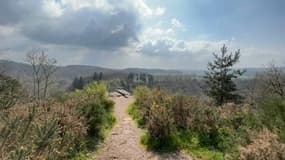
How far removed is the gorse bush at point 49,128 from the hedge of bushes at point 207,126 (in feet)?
7.41

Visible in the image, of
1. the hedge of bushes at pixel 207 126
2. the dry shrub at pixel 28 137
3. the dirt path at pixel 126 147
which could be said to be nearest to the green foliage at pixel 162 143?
the hedge of bushes at pixel 207 126

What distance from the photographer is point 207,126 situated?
12.3 m

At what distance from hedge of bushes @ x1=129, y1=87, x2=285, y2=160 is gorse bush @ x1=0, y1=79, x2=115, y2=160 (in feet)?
7.41

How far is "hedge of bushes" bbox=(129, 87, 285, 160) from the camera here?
24.6 ft

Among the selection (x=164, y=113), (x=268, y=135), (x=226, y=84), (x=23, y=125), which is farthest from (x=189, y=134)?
(x=226, y=84)

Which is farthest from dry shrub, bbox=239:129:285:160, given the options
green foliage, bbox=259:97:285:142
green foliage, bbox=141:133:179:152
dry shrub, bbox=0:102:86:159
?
green foliage, bbox=141:133:179:152

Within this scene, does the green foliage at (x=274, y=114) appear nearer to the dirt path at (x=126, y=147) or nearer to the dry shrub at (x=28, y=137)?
the dirt path at (x=126, y=147)

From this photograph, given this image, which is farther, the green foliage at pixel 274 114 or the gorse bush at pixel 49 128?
the green foliage at pixel 274 114

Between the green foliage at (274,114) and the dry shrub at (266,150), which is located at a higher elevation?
the green foliage at (274,114)

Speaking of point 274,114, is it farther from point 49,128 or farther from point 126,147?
point 49,128

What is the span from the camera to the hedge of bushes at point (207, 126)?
7.50 meters

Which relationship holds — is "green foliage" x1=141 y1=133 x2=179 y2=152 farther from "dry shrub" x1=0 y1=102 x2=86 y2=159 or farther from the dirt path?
"dry shrub" x1=0 y1=102 x2=86 y2=159

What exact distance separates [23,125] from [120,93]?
3045 cm

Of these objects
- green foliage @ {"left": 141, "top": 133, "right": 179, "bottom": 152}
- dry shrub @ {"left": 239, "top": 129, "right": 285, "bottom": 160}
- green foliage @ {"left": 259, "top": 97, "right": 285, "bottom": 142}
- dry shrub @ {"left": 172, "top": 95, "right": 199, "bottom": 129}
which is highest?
green foliage @ {"left": 259, "top": 97, "right": 285, "bottom": 142}
